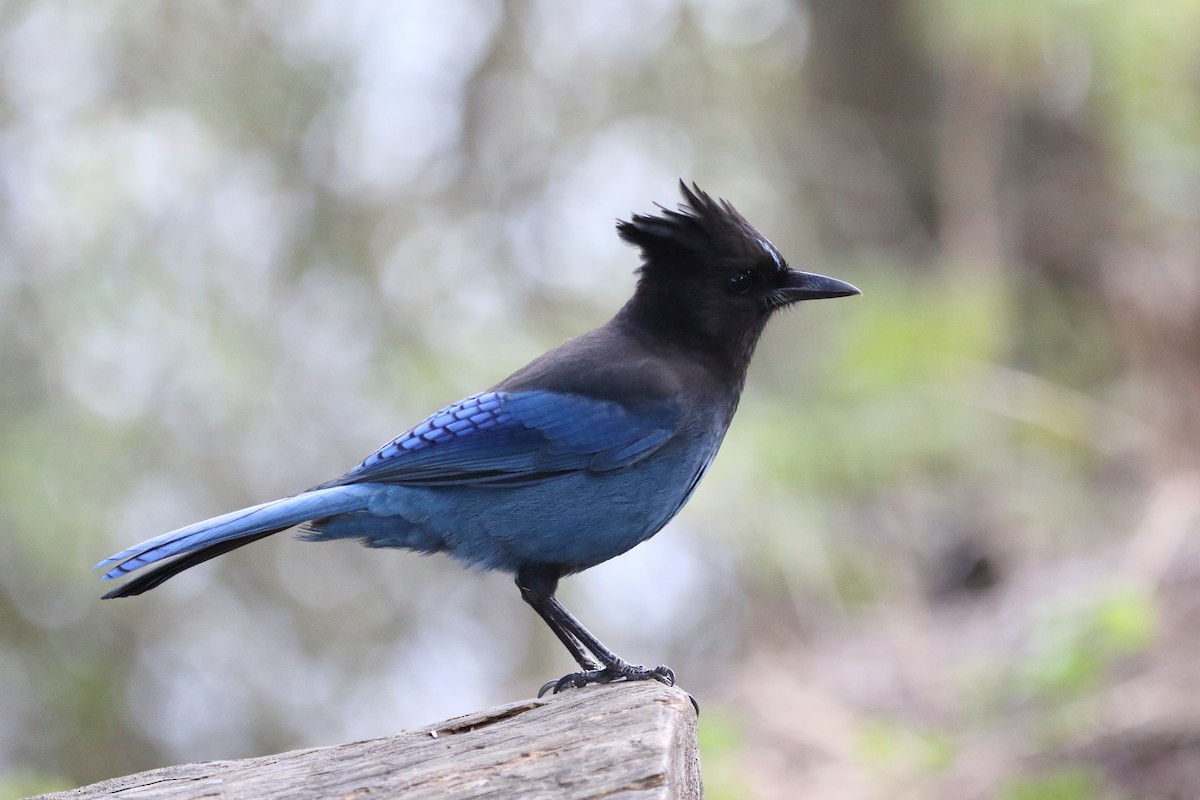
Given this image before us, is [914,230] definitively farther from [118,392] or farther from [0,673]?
[0,673]

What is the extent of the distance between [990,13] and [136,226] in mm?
3692

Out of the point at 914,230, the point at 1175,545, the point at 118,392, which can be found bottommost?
the point at 1175,545

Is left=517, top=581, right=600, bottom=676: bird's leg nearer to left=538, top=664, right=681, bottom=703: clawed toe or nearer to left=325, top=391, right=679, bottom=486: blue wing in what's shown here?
left=538, top=664, right=681, bottom=703: clawed toe

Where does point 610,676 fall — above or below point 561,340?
below

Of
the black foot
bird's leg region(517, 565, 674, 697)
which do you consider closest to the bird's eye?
bird's leg region(517, 565, 674, 697)

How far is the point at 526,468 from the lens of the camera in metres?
3.32

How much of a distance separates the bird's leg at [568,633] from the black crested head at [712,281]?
29.0 inches

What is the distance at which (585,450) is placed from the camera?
331 cm

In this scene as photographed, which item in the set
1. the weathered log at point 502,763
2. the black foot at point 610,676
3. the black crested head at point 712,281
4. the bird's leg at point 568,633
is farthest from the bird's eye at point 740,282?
the weathered log at point 502,763

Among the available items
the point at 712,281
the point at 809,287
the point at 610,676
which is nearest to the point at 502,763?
the point at 610,676

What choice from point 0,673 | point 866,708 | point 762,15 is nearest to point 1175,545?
point 866,708

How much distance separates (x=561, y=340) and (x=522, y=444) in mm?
2682

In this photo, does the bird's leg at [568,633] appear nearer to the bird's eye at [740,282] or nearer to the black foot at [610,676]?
the black foot at [610,676]

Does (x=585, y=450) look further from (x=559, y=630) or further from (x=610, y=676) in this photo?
(x=610, y=676)
